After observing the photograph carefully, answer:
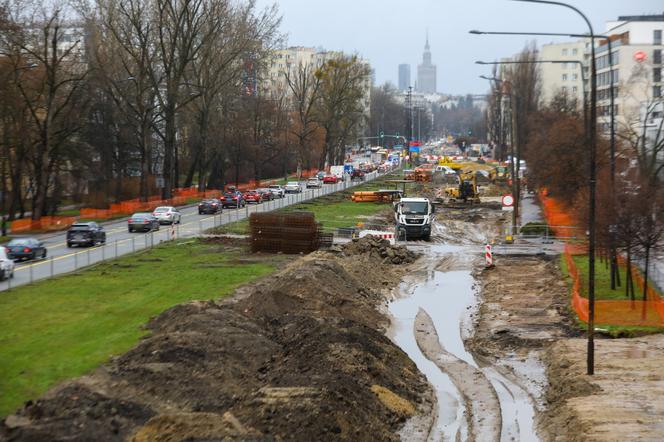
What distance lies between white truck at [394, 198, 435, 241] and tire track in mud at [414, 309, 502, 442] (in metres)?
25.6

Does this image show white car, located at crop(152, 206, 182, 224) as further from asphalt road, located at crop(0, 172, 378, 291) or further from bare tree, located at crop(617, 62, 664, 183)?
bare tree, located at crop(617, 62, 664, 183)

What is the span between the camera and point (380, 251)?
4962cm

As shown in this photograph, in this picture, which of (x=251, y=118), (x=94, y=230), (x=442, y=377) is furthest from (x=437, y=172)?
(x=442, y=377)

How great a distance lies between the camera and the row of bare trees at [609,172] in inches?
1176

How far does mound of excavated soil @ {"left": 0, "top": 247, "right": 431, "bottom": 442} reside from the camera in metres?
15.1

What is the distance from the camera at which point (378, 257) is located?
160 feet

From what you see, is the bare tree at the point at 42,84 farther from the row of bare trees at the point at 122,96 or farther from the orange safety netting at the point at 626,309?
the orange safety netting at the point at 626,309

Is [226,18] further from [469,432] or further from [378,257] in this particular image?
[469,432]

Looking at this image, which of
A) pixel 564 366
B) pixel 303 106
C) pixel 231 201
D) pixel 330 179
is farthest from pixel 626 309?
pixel 303 106

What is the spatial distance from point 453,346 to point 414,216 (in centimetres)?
2891

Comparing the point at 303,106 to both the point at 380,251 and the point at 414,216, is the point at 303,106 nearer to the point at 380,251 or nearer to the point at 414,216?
the point at 414,216

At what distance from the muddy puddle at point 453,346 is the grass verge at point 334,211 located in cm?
1523

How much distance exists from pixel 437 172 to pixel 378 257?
3286 inches

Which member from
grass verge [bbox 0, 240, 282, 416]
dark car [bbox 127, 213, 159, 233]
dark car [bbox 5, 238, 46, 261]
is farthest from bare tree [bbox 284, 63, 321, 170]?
grass verge [bbox 0, 240, 282, 416]
